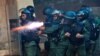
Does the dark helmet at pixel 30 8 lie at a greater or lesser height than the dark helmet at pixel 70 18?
greater

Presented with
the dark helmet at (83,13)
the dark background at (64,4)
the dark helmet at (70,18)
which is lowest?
the dark helmet at (70,18)

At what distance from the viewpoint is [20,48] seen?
8031 millimetres

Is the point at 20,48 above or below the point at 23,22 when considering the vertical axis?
below

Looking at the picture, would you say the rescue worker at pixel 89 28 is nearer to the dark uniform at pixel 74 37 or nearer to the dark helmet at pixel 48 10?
the dark uniform at pixel 74 37

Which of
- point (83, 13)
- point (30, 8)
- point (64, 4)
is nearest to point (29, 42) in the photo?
point (30, 8)

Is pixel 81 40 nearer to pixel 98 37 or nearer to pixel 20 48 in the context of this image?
pixel 98 37

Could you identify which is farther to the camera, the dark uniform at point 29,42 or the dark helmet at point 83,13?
the dark uniform at point 29,42

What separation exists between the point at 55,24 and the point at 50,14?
0.22 m

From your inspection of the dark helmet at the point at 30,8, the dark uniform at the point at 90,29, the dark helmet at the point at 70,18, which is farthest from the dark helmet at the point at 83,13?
the dark helmet at the point at 30,8

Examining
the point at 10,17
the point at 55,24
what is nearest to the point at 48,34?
the point at 55,24

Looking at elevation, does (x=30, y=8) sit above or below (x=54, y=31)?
above

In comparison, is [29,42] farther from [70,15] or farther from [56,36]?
[70,15]

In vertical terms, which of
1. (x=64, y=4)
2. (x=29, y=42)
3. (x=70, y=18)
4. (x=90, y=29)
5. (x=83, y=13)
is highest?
(x=64, y=4)

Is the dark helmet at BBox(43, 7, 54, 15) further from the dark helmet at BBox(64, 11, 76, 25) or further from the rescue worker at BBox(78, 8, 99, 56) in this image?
the rescue worker at BBox(78, 8, 99, 56)
